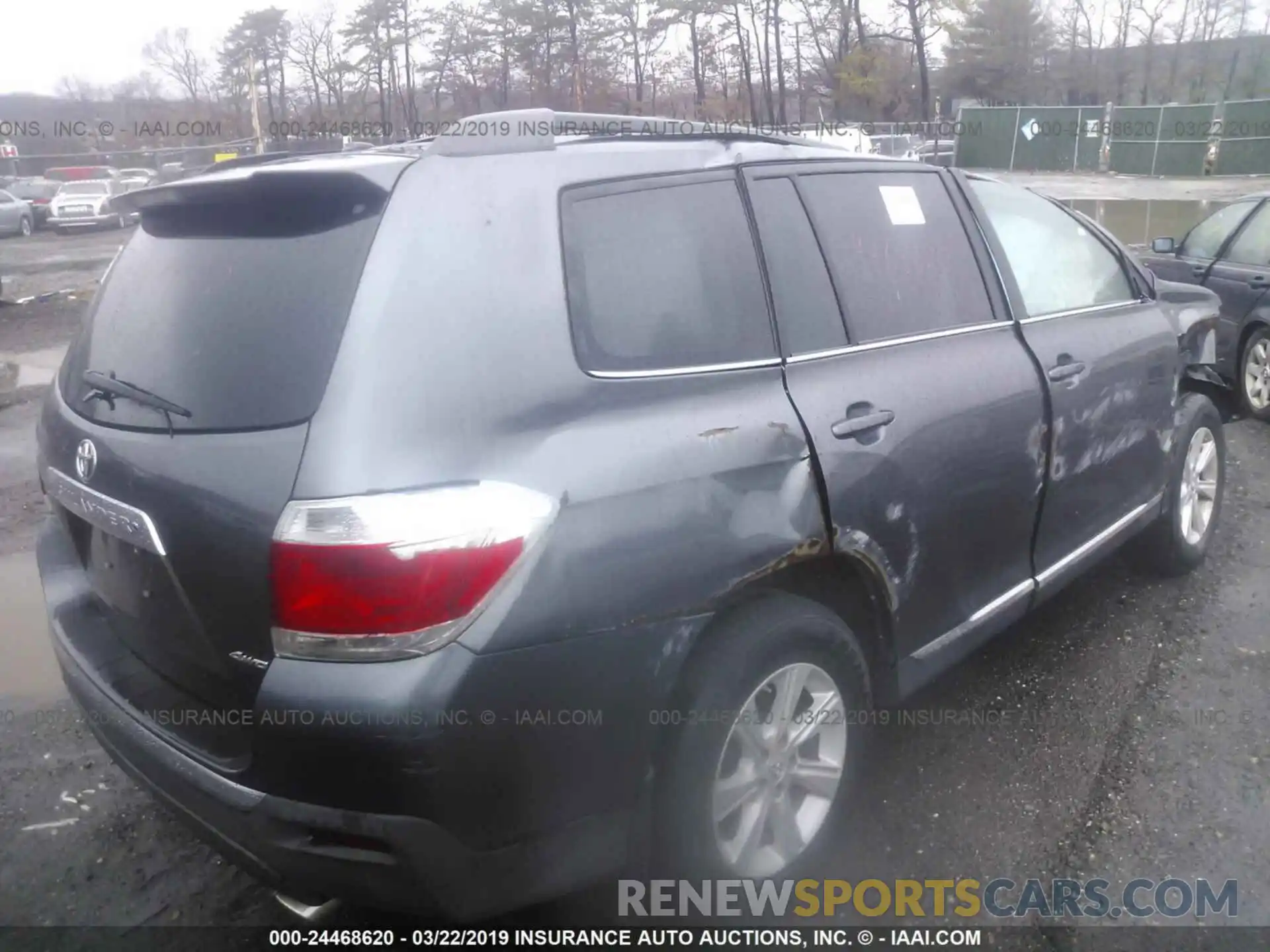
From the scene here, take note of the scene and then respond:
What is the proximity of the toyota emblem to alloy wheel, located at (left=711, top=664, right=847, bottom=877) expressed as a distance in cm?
156

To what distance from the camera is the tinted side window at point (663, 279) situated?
87.4 inches

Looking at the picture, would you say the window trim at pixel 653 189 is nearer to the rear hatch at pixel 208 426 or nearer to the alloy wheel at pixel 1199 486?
the rear hatch at pixel 208 426

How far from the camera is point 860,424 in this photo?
2607 mm

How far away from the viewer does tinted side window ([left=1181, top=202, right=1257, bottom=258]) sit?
7375 millimetres

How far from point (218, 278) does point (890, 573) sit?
180 cm

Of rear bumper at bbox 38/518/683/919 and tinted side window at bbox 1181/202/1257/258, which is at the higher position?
tinted side window at bbox 1181/202/1257/258

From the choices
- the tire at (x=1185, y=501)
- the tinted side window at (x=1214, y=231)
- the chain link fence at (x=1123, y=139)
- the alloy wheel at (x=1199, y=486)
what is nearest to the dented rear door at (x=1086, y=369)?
the tire at (x=1185, y=501)

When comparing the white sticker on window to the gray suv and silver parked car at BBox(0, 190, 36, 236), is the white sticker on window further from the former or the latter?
silver parked car at BBox(0, 190, 36, 236)

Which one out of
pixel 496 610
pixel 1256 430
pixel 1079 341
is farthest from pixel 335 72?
pixel 496 610

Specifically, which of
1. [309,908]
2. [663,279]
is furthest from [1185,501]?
[309,908]

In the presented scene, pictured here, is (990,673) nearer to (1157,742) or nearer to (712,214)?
(1157,742)

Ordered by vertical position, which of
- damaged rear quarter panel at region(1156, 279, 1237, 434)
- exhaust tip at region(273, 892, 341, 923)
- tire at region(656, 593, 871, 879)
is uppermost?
damaged rear quarter panel at region(1156, 279, 1237, 434)

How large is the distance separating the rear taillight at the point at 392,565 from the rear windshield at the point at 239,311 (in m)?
0.24

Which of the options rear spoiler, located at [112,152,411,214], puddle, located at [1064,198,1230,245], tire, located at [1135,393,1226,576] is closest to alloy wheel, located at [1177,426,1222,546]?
tire, located at [1135,393,1226,576]
